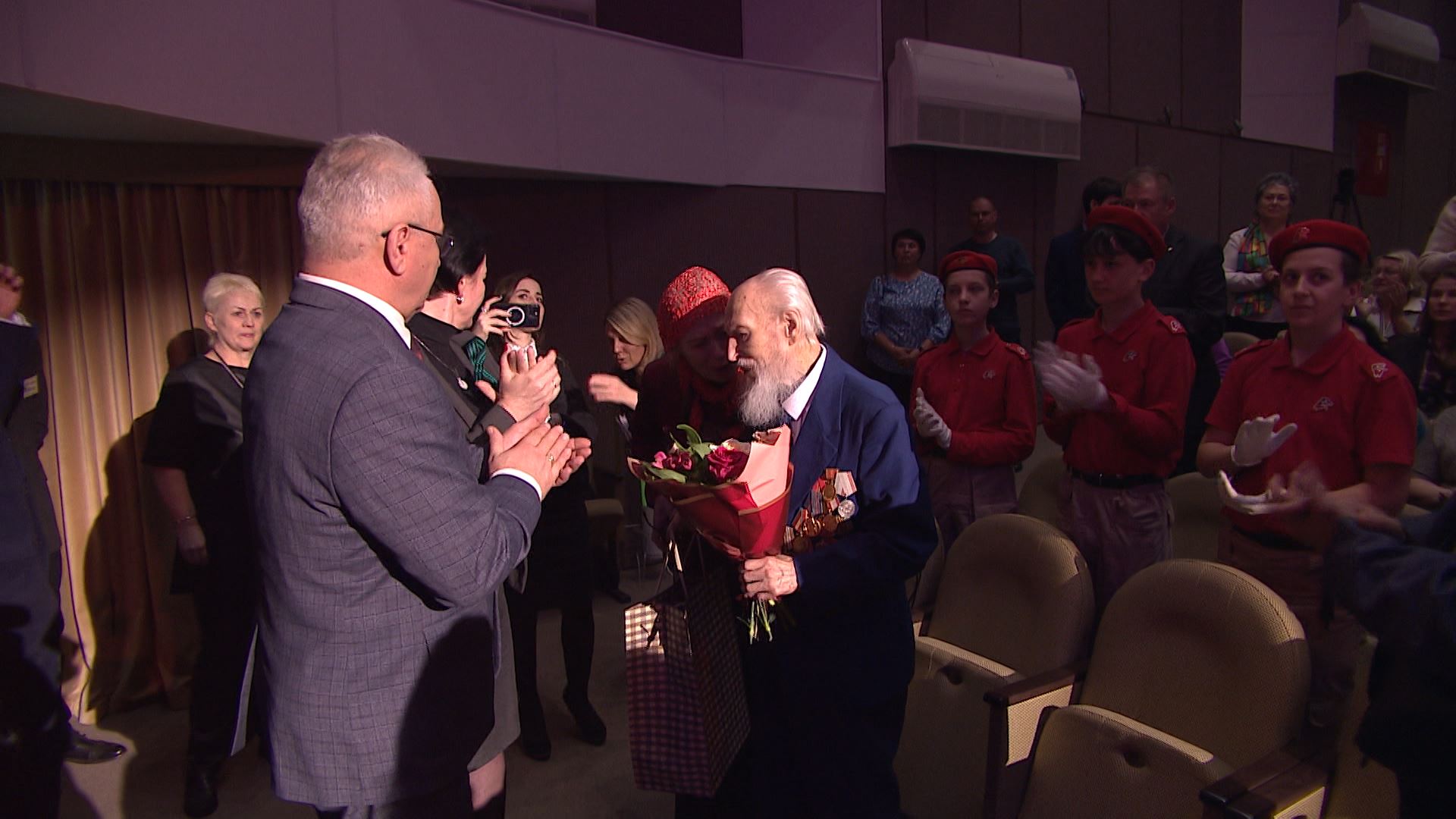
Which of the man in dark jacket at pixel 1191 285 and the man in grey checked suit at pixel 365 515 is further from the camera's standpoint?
the man in dark jacket at pixel 1191 285

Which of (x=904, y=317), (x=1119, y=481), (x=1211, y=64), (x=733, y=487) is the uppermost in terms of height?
(x=1211, y=64)

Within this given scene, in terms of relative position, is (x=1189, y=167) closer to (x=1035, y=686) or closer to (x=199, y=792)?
(x=1035, y=686)

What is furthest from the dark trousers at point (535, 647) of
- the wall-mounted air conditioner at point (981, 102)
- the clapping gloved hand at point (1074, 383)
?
the wall-mounted air conditioner at point (981, 102)

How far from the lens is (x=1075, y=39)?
6.80 m

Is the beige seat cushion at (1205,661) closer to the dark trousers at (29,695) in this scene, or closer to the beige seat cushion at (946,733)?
the beige seat cushion at (946,733)

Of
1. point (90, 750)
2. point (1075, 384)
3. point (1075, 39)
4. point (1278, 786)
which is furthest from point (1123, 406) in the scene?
point (1075, 39)

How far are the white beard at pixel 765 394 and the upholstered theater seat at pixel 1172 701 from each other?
2.57ft

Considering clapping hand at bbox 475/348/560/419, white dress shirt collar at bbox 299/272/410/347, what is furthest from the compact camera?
white dress shirt collar at bbox 299/272/410/347

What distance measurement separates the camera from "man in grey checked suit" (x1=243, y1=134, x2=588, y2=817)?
1.27 metres

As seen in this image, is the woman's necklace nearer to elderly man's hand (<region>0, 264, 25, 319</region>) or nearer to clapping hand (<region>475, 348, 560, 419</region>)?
elderly man's hand (<region>0, 264, 25, 319</region>)

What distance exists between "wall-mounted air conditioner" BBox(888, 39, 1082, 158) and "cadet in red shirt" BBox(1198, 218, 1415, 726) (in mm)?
3873

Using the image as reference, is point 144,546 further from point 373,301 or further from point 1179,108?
point 1179,108

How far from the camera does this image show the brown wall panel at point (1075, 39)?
6.56m

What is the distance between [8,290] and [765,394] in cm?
224
